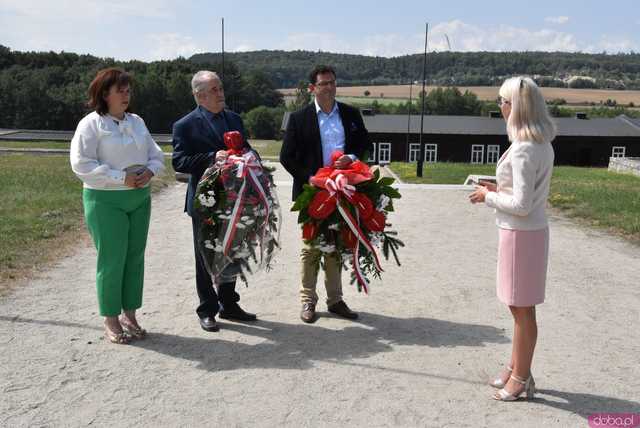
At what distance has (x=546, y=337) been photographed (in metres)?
4.88

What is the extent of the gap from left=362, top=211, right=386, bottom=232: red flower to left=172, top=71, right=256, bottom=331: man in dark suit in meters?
1.18

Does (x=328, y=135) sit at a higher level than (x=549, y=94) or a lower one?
lower

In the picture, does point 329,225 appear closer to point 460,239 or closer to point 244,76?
point 460,239

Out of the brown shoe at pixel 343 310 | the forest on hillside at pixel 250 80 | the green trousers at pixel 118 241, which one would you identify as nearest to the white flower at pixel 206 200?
the green trousers at pixel 118 241

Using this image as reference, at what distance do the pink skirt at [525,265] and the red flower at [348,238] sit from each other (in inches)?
52.4

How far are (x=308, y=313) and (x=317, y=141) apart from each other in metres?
1.42

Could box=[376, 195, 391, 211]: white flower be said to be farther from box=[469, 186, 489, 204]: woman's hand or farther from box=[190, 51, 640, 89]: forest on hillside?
box=[190, 51, 640, 89]: forest on hillside

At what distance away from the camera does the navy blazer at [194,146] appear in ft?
15.6

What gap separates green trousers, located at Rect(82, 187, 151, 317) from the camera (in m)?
4.51

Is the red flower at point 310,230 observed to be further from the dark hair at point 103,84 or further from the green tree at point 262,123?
the green tree at point 262,123

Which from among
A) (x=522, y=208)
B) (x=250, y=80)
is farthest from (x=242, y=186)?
(x=250, y=80)

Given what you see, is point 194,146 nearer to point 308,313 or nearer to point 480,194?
point 308,313

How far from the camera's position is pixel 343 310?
5332 mm

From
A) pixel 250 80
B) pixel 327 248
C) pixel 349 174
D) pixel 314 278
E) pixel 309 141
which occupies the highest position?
pixel 250 80
